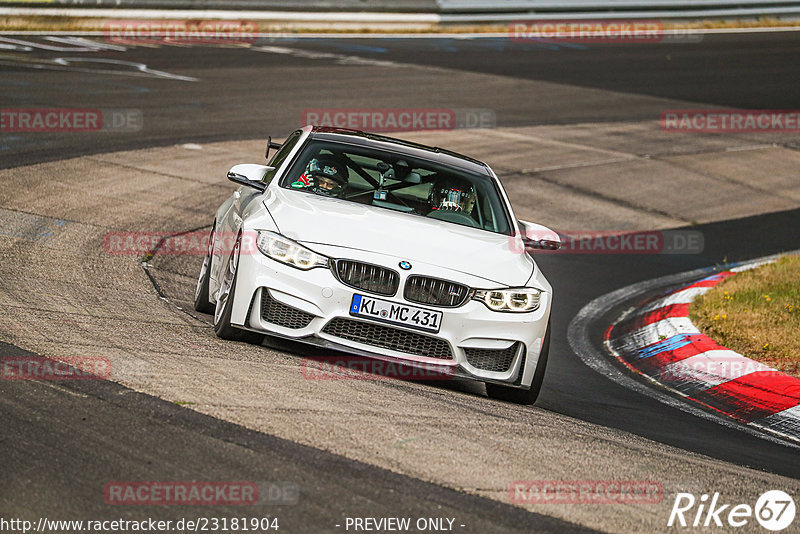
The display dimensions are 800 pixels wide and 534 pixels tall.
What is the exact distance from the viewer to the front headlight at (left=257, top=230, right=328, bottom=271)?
6523 mm

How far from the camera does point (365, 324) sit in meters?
6.50

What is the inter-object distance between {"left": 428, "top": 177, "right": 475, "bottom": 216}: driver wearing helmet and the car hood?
38 cm

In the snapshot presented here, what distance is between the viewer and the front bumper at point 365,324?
6.46 m

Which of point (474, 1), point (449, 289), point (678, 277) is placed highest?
point (474, 1)

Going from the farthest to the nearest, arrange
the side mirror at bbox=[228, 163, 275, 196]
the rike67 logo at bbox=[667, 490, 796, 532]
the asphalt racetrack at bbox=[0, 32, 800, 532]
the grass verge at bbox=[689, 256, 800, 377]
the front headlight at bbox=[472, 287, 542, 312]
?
the grass verge at bbox=[689, 256, 800, 377] < the side mirror at bbox=[228, 163, 275, 196] < the front headlight at bbox=[472, 287, 542, 312] < the rike67 logo at bbox=[667, 490, 796, 532] < the asphalt racetrack at bbox=[0, 32, 800, 532]

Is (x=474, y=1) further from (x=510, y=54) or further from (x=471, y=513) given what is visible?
(x=471, y=513)

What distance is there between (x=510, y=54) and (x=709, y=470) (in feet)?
77.2

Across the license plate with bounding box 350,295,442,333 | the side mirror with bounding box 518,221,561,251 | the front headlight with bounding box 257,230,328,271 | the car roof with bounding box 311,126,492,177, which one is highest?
the car roof with bounding box 311,126,492,177

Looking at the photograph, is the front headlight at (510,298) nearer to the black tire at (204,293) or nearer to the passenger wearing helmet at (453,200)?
the passenger wearing helmet at (453,200)

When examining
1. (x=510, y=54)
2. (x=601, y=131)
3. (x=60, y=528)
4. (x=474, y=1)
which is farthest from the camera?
(x=474, y=1)

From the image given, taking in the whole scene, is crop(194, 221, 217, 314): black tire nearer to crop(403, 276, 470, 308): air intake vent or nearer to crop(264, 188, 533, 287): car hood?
crop(264, 188, 533, 287): car hood

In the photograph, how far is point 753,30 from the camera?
34.7m

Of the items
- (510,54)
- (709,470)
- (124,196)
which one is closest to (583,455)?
(709,470)

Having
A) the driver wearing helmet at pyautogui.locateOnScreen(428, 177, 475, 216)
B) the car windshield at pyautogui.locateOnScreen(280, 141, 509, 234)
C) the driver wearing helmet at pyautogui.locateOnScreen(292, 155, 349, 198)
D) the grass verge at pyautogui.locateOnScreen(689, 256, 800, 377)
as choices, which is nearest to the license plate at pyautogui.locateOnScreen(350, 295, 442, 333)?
the car windshield at pyautogui.locateOnScreen(280, 141, 509, 234)
